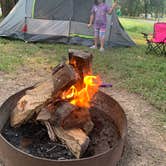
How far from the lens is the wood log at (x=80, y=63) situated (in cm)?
293

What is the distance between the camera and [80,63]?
297 centimetres

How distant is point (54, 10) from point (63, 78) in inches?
214

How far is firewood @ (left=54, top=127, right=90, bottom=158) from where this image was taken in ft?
8.39

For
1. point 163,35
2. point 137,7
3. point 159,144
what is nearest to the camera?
point 159,144

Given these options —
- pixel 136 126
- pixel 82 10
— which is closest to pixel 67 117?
pixel 136 126

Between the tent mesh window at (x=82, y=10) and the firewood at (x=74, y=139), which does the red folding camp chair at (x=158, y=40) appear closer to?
the tent mesh window at (x=82, y=10)

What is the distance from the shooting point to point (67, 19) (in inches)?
310

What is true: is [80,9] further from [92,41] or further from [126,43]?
[126,43]

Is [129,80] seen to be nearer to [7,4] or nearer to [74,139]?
[74,139]

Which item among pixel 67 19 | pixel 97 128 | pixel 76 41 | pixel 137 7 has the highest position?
pixel 137 7

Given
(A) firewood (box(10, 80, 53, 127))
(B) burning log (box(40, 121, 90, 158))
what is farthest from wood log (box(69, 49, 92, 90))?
(B) burning log (box(40, 121, 90, 158))

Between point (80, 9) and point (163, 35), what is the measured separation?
2249mm

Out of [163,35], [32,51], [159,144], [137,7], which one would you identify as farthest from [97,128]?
[137,7]

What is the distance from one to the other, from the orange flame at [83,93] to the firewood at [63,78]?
128 millimetres
